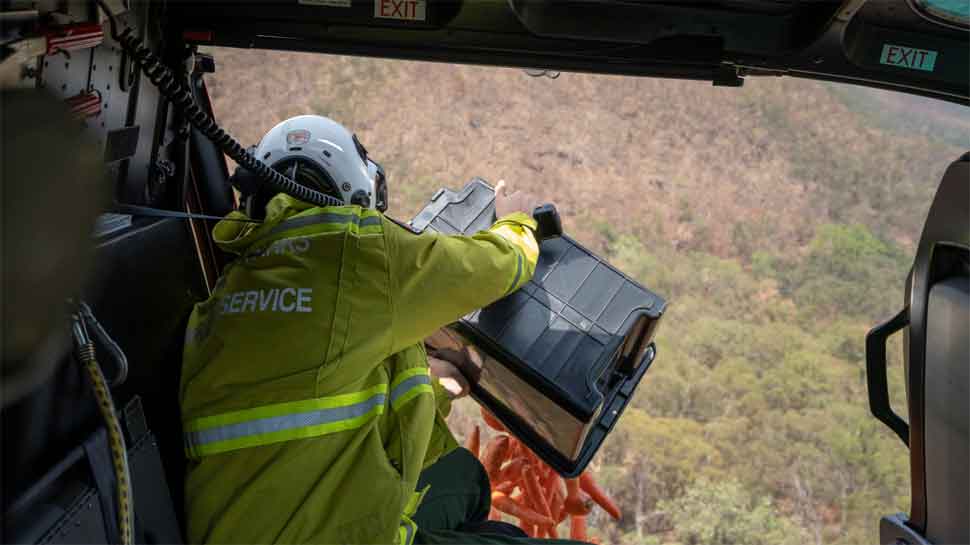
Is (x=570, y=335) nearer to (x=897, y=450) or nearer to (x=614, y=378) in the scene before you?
(x=614, y=378)

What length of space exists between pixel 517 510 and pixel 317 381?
70.3 inches

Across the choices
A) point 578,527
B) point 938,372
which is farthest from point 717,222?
point 938,372

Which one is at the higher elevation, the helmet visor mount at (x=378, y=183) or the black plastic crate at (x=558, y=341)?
the helmet visor mount at (x=378, y=183)

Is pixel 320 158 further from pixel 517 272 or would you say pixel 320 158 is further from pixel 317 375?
pixel 317 375

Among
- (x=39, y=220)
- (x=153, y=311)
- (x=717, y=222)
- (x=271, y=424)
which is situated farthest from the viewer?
(x=717, y=222)

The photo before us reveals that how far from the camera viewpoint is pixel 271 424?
201 centimetres

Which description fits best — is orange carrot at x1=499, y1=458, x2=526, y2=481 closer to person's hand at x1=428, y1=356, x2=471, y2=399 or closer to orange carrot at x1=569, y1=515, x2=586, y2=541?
orange carrot at x1=569, y1=515, x2=586, y2=541

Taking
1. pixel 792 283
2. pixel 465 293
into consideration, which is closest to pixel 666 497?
pixel 792 283

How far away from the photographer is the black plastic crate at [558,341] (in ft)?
9.18

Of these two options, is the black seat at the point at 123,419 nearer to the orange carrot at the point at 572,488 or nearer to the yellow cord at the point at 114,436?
the yellow cord at the point at 114,436

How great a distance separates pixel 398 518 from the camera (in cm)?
213

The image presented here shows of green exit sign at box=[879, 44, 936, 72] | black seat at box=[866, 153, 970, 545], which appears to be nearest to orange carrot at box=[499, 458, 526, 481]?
black seat at box=[866, 153, 970, 545]

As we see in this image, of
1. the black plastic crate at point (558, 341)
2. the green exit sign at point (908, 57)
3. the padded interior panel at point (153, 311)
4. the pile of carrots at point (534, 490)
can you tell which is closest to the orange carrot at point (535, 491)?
the pile of carrots at point (534, 490)

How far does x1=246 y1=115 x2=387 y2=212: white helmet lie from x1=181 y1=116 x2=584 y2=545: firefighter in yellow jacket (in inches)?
9.8
